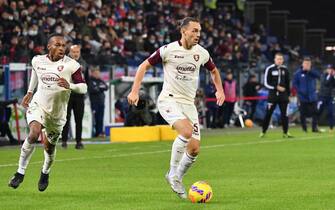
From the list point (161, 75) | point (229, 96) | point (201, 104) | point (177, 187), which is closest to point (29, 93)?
point (177, 187)

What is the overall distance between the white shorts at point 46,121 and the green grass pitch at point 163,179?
748 millimetres

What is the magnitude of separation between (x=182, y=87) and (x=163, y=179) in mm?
2671

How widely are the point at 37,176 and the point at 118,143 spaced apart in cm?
1011

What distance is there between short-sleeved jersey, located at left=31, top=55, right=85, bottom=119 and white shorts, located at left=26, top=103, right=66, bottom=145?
6cm

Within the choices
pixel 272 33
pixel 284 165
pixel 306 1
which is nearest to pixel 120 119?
pixel 284 165

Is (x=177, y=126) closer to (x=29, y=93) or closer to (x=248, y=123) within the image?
(x=29, y=93)

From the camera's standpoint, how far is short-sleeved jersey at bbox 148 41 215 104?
12609mm

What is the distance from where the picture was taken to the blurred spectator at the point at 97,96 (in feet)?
92.8

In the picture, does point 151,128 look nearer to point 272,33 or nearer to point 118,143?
point 118,143

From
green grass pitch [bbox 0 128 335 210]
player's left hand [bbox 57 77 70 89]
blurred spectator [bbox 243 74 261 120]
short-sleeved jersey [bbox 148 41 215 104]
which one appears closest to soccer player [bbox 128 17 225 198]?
short-sleeved jersey [bbox 148 41 215 104]

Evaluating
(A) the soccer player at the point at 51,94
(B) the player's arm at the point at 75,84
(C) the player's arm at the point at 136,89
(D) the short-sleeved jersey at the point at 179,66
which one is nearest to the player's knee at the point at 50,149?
(A) the soccer player at the point at 51,94

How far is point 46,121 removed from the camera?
44.4 ft

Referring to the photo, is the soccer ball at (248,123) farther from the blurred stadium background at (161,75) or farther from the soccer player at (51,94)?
the soccer player at (51,94)

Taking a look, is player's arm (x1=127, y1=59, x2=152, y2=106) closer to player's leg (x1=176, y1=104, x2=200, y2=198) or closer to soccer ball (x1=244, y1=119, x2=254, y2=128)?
player's leg (x1=176, y1=104, x2=200, y2=198)
